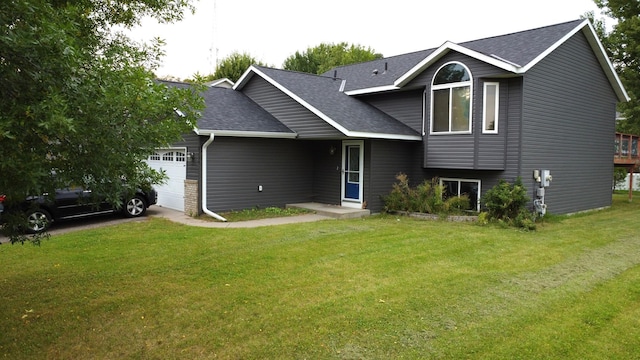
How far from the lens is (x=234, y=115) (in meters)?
14.0

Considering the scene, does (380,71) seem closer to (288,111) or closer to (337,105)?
(337,105)

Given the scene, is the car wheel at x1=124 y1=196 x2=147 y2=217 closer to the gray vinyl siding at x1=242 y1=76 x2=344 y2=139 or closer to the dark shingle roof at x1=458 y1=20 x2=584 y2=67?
the gray vinyl siding at x1=242 y1=76 x2=344 y2=139

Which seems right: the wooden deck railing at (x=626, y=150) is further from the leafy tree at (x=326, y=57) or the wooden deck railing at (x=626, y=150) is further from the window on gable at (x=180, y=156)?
the leafy tree at (x=326, y=57)

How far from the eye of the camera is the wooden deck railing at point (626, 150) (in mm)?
17547


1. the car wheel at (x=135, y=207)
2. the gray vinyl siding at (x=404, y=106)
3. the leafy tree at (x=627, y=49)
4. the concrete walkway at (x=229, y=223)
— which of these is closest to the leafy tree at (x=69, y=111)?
the concrete walkway at (x=229, y=223)

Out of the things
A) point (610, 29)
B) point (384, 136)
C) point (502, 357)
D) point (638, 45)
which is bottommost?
point (502, 357)

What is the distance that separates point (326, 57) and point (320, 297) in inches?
1741

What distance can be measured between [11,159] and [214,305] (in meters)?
2.82

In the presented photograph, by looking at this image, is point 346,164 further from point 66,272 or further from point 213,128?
point 66,272

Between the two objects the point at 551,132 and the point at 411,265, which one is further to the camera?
the point at 551,132

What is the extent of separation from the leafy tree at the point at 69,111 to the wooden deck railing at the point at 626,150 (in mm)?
17911

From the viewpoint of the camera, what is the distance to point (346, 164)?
14.3 m

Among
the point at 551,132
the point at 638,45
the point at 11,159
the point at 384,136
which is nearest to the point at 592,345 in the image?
the point at 11,159

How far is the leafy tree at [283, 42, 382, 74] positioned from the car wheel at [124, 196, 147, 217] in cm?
3077
